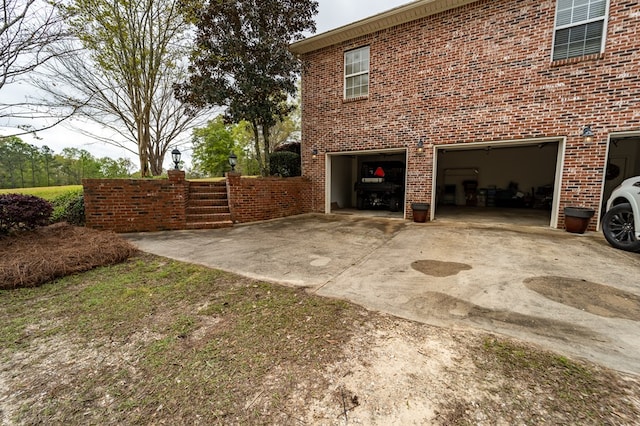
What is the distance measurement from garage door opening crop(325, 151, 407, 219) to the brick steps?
11.7ft

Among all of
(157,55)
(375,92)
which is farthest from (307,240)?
(157,55)

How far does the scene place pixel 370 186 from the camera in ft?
31.7

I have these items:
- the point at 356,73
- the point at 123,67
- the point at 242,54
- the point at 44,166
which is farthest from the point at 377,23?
the point at 44,166

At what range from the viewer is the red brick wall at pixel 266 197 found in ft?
24.3

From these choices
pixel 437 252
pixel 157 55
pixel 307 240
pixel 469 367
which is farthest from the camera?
pixel 157 55

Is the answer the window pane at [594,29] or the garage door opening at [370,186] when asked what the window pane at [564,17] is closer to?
the window pane at [594,29]

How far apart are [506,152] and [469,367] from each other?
12944 millimetres

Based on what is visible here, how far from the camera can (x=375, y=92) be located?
808cm

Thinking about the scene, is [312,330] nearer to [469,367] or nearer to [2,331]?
[469,367]

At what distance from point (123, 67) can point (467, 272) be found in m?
11.2

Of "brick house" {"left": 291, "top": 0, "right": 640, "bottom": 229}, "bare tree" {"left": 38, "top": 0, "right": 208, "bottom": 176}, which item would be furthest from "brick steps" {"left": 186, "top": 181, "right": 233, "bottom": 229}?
"bare tree" {"left": 38, "top": 0, "right": 208, "bottom": 176}

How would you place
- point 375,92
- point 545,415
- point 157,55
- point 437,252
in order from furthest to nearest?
point 157,55 → point 375,92 → point 437,252 → point 545,415

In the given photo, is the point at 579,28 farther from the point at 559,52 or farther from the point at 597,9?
the point at 559,52

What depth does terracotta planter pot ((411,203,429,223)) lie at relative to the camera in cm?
728
